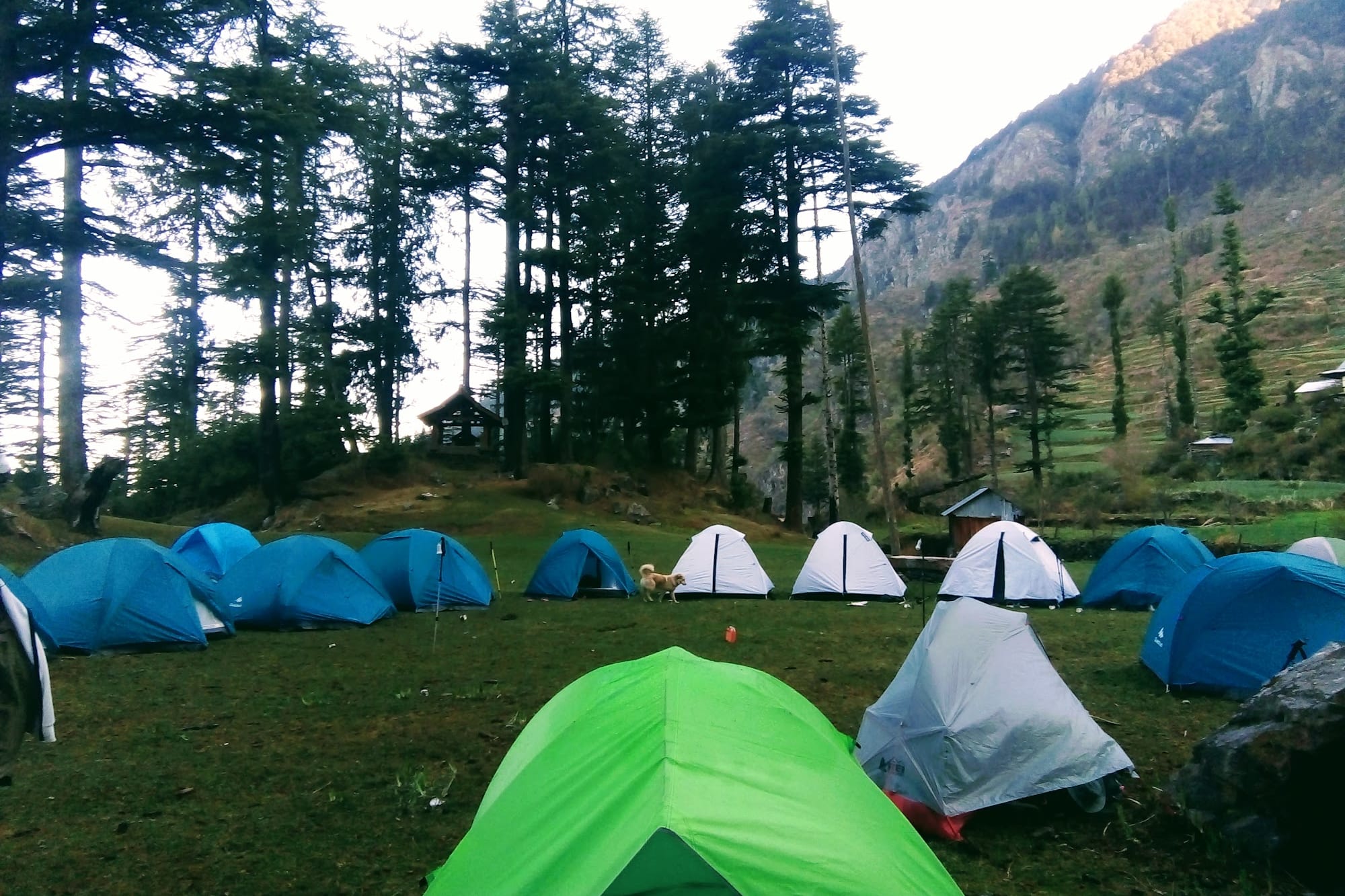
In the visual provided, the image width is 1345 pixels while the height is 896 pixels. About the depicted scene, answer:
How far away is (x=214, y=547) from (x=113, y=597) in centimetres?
638

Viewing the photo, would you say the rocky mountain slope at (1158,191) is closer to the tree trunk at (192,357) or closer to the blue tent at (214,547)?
the tree trunk at (192,357)

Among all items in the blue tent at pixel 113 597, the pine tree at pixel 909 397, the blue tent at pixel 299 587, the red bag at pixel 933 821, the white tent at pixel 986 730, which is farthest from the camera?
the pine tree at pixel 909 397

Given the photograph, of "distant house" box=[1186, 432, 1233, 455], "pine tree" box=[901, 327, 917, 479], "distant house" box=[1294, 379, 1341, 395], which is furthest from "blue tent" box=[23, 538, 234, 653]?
"distant house" box=[1294, 379, 1341, 395]

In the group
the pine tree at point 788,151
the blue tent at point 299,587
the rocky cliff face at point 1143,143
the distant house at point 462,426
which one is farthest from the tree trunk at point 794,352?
the rocky cliff face at point 1143,143

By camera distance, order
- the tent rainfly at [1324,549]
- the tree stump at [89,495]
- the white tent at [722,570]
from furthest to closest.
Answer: the tree stump at [89,495] < the white tent at [722,570] < the tent rainfly at [1324,549]

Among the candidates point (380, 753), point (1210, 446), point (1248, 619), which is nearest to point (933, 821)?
point (380, 753)

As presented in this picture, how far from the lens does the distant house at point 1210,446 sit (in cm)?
4094

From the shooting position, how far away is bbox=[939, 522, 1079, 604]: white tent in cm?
1487

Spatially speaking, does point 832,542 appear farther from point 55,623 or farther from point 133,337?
point 133,337

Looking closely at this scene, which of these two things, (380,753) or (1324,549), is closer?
(380,753)

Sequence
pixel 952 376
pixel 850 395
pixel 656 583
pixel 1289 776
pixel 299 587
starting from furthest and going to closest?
pixel 952 376, pixel 850 395, pixel 656 583, pixel 299 587, pixel 1289 776

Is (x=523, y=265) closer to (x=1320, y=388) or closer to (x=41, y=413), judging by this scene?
(x=41, y=413)

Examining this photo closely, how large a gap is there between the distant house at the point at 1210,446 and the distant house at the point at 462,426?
108ft

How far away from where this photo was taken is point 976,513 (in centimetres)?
2250
